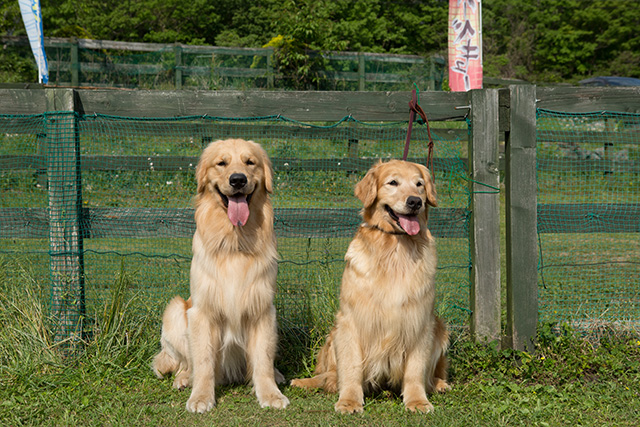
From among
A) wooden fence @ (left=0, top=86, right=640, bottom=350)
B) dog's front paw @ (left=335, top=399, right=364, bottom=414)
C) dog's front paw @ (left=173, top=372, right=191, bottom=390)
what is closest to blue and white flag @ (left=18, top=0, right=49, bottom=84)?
wooden fence @ (left=0, top=86, right=640, bottom=350)

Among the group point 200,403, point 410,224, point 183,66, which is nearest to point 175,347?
point 200,403

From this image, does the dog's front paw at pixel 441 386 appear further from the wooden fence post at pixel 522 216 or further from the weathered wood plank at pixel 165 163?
the weathered wood plank at pixel 165 163

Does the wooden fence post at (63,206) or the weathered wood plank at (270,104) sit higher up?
Result: the weathered wood plank at (270,104)

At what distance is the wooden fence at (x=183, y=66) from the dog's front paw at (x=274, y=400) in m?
13.4

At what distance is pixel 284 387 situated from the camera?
12.3 feet

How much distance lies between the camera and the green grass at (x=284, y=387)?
323 centimetres

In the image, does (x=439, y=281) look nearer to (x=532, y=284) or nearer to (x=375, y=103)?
(x=532, y=284)

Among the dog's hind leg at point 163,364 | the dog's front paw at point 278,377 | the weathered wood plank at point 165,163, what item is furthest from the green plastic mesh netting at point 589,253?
the dog's hind leg at point 163,364

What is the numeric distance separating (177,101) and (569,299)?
12.4 ft

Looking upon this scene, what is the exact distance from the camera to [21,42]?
15773mm

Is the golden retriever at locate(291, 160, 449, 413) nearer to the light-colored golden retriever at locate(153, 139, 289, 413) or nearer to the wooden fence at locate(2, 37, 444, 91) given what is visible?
the light-colored golden retriever at locate(153, 139, 289, 413)

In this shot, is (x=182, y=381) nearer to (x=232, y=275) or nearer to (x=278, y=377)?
(x=278, y=377)

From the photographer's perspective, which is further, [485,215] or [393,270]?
[485,215]

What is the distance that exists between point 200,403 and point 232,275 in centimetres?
78
